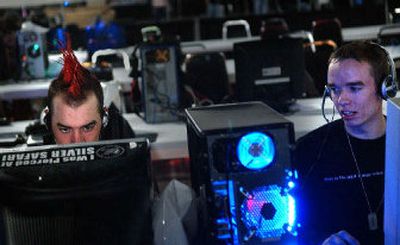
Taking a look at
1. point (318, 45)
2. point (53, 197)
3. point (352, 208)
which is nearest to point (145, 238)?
point (53, 197)

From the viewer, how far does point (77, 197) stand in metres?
1.26

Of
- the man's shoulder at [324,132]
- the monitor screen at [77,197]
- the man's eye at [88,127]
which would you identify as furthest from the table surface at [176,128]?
the monitor screen at [77,197]

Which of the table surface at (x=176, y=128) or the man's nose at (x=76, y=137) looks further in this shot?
the table surface at (x=176, y=128)

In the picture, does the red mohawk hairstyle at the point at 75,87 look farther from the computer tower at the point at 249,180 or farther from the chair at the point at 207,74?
the chair at the point at 207,74

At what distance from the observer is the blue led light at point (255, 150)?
1.39 m

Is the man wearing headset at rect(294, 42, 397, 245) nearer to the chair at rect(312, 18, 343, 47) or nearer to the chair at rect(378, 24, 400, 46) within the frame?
the chair at rect(312, 18, 343, 47)

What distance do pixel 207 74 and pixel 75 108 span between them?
290 cm

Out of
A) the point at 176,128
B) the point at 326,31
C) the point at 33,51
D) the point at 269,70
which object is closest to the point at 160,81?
the point at 176,128

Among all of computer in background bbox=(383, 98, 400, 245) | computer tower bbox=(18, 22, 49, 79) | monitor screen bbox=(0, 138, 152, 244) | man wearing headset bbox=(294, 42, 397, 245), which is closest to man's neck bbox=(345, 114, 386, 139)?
man wearing headset bbox=(294, 42, 397, 245)

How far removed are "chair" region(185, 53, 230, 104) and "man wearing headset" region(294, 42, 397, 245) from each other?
2.63 metres

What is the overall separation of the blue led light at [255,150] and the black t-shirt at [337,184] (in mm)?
687

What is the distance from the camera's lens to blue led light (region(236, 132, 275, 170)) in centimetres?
139

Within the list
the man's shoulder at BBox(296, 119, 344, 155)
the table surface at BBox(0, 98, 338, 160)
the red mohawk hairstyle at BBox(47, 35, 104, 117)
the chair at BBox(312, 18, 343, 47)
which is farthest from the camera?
the chair at BBox(312, 18, 343, 47)

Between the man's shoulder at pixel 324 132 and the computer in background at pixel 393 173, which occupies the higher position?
the computer in background at pixel 393 173
